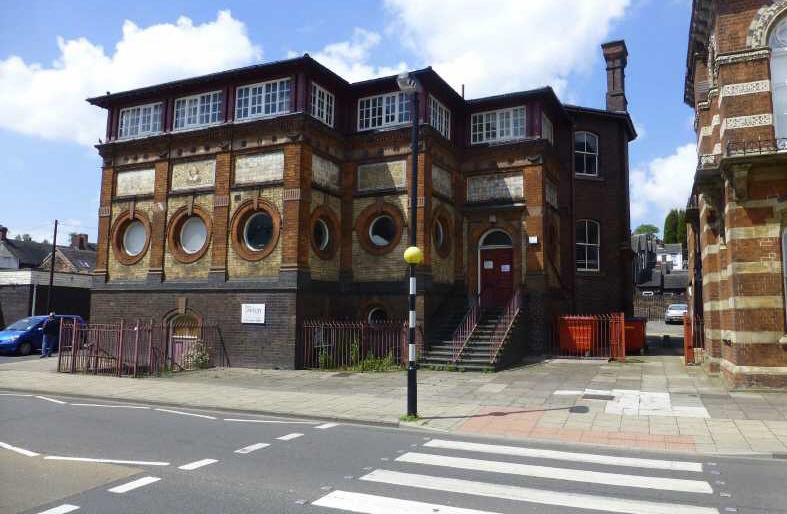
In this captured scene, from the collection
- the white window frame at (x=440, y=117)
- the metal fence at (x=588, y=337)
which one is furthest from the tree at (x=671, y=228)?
the white window frame at (x=440, y=117)

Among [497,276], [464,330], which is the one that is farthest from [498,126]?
[464,330]

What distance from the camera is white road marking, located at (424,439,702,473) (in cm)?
719

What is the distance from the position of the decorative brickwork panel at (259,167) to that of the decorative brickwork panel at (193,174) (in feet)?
3.54

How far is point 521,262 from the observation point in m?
20.3

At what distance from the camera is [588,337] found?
19516 millimetres

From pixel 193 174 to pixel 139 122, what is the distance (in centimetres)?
349

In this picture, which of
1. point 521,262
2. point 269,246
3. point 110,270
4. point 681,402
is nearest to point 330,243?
point 269,246

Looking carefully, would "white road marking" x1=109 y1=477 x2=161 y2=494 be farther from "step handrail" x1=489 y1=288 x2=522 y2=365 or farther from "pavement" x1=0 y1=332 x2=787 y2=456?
"step handrail" x1=489 y1=288 x2=522 y2=365

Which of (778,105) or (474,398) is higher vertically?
(778,105)

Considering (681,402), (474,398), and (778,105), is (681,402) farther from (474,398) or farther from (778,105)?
(778,105)

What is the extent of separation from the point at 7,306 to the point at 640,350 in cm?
3240

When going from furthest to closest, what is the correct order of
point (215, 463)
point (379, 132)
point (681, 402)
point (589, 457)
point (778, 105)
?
1. point (379, 132)
2. point (778, 105)
3. point (681, 402)
4. point (589, 457)
5. point (215, 463)

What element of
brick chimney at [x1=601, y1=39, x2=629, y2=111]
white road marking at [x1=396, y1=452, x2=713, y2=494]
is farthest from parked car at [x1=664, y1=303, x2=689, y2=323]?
white road marking at [x1=396, y1=452, x2=713, y2=494]

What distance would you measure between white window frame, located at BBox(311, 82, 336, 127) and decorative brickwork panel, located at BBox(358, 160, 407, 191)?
6.55 feet
